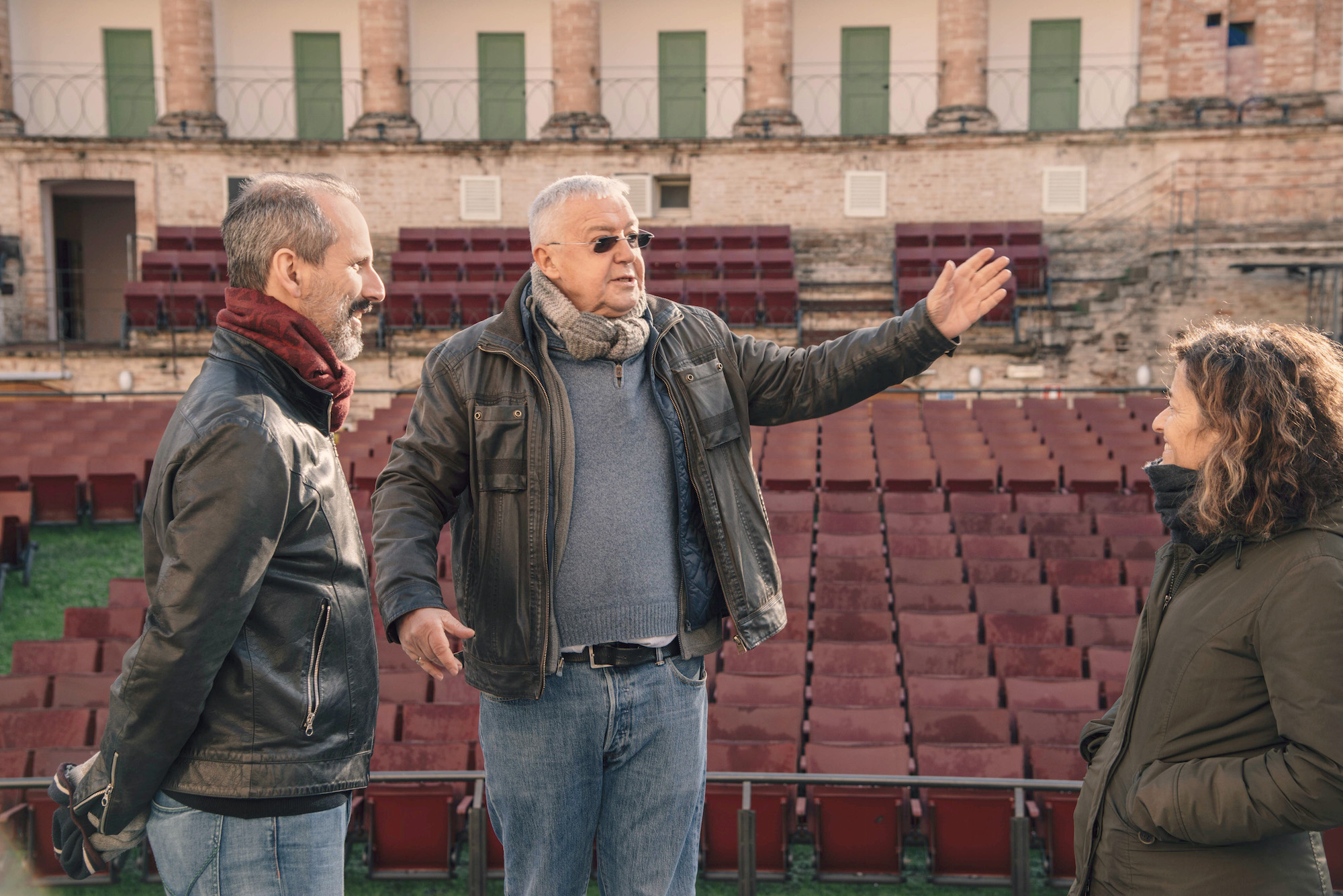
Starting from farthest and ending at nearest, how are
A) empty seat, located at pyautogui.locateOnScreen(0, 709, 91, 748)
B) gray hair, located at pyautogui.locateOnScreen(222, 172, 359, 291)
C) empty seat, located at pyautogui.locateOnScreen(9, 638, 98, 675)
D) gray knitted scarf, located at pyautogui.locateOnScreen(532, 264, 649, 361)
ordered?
1. empty seat, located at pyautogui.locateOnScreen(9, 638, 98, 675)
2. empty seat, located at pyautogui.locateOnScreen(0, 709, 91, 748)
3. gray knitted scarf, located at pyautogui.locateOnScreen(532, 264, 649, 361)
4. gray hair, located at pyautogui.locateOnScreen(222, 172, 359, 291)

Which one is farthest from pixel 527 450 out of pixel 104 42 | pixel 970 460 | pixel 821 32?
pixel 104 42

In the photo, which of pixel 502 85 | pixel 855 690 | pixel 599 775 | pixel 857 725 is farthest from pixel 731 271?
pixel 599 775

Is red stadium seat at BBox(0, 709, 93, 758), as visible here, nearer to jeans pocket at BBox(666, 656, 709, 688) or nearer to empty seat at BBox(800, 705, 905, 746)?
empty seat at BBox(800, 705, 905, 746)

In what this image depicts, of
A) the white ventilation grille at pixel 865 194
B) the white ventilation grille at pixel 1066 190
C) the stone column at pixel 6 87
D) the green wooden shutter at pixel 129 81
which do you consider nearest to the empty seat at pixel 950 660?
the white ventilation grille at pixel 865 194

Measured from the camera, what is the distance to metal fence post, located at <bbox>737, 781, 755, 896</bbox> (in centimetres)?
A: 409

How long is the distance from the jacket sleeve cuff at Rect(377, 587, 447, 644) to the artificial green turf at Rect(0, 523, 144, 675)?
617 centimetres

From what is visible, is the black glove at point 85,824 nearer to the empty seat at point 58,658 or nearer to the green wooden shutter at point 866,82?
the empty seat at point 58,658

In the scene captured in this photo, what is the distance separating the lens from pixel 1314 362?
1.83 m

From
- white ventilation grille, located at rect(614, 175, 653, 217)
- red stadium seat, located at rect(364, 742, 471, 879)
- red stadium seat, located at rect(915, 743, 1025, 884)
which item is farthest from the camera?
white ventilation grille, located at rect(614, 175, 653, 217)

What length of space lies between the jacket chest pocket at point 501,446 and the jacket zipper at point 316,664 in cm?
42

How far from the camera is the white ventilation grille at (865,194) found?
1762 cm

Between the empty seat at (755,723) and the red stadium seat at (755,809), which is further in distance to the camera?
the empty seat at (755,723)

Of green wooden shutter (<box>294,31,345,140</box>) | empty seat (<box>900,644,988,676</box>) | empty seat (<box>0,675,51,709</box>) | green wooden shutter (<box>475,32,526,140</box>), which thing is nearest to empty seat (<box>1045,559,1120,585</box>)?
empty seat (<box>900,644,988,676</box>)

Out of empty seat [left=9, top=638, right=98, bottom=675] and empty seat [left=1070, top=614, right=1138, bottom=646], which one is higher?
empty seat [left=1070, top=614, right=1138, bottom=646]
